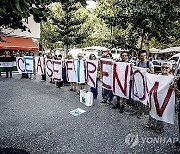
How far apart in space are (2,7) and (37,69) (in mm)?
10158

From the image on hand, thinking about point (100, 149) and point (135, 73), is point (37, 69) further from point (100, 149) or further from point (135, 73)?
point (100, 149)

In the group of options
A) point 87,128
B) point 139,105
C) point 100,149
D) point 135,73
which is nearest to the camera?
point 100,149

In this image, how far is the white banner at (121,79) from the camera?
6320 mm

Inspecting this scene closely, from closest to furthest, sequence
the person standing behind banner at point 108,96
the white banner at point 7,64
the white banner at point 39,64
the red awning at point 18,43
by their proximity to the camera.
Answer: the person standing behind banner at point 108,96, the white banner at point 39,64, the white banner at point 7,64, the red awning at point 18,43

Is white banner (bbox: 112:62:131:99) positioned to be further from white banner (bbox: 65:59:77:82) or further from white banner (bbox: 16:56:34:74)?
white banner (bbox: 16:56:34:74)

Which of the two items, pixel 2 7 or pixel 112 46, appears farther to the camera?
pixel 112 46

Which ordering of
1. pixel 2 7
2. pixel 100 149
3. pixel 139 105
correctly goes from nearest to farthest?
pixel 2 7, pixel 100 149, pixel 139 105

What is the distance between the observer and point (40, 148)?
4301mm

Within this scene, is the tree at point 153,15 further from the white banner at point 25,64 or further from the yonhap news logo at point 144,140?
the yonhap news logo at point 144,140

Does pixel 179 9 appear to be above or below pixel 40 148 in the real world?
above

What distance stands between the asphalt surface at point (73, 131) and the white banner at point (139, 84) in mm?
659

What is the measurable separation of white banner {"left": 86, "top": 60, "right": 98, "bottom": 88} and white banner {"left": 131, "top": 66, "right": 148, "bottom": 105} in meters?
2.10

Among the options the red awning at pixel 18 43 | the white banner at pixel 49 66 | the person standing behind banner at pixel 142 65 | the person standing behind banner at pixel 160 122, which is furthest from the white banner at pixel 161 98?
the red awning at pixel 18 43

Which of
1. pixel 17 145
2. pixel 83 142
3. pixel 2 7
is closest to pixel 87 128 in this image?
pixel 83 142
